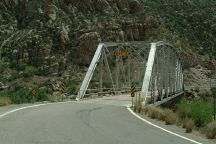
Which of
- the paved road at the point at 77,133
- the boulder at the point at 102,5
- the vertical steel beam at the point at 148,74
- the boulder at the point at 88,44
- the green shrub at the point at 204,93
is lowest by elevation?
the green shrub at the point at 204,93

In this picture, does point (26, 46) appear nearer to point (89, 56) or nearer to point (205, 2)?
point (89, 56)

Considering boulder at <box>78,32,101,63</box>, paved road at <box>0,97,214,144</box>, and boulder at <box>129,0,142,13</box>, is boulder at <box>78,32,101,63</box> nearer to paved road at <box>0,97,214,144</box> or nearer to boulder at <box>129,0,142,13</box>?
boulder at <box>129,0,142,13</box>

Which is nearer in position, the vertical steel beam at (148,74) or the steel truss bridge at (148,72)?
the vertical steel beam at (148,74)

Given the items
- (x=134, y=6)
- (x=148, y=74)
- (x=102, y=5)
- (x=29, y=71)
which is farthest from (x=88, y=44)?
(x=148, y=74)

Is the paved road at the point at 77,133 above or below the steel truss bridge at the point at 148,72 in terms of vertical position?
below

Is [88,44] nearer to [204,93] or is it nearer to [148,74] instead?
[204,93]

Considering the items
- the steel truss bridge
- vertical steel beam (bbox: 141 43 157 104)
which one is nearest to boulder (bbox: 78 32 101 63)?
the steel truss bridge

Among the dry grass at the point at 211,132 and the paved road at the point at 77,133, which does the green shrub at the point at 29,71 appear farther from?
the dry grass at the point at 211,132

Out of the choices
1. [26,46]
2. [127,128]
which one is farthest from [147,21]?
[127,128]

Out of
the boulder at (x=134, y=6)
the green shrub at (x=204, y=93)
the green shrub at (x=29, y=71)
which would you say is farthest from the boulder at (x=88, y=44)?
the boulder at (x=134, y=6)

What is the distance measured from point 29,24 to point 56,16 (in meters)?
5.15

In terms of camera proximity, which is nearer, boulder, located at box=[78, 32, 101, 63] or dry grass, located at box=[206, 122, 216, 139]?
dry grass, located at box=[206, 122, 216, 139]

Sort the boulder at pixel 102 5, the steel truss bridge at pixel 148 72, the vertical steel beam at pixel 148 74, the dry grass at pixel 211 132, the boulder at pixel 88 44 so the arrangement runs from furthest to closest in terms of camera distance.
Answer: the boulder at pixel 102 5
the boulder at pixel 88 44
the steel truss bridge at pixel 148 72
the vertical steel beam at pixel 148 74
the dry grass at pixel 211 132

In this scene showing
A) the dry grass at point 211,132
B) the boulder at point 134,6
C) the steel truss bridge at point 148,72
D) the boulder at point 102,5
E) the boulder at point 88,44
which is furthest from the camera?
the boulder at point 134,6
